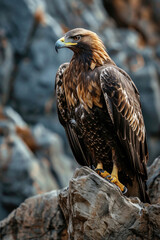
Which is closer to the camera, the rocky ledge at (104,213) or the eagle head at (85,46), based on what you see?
the rocky ledge at (104,213)

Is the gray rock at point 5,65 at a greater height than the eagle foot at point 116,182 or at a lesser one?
greater

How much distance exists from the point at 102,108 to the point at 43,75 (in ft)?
32.3

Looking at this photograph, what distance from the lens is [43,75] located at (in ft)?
47.5

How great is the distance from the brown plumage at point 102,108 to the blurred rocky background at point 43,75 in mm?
6400

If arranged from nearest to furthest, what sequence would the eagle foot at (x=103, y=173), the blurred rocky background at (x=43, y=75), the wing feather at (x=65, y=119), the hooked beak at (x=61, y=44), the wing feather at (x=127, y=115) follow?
the wing feather at (x=127, y=115)
the hooked beak at (x=61, y=44)
the eagle foot at (x=103, y=173)
the wing feather at (x=65, y=119)
the blurred rocky background at (x=43, y=75)

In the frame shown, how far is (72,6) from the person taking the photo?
17.2 metres

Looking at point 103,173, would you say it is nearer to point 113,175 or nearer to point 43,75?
point 113,175

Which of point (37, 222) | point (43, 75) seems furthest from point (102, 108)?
point (43, 75)

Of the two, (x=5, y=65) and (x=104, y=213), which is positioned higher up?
(x=5, y=65)

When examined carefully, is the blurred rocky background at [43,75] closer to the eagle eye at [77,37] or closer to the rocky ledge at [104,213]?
the eagle eye at [77,37]

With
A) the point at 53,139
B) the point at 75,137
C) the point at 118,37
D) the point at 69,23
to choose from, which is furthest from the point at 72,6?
the point at 75,137

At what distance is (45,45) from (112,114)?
10461 millimetres

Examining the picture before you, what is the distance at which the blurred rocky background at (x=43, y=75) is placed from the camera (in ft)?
37.8

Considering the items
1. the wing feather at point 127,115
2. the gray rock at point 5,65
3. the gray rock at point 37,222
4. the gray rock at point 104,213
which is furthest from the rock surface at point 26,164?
the gray rock at point 104,213
